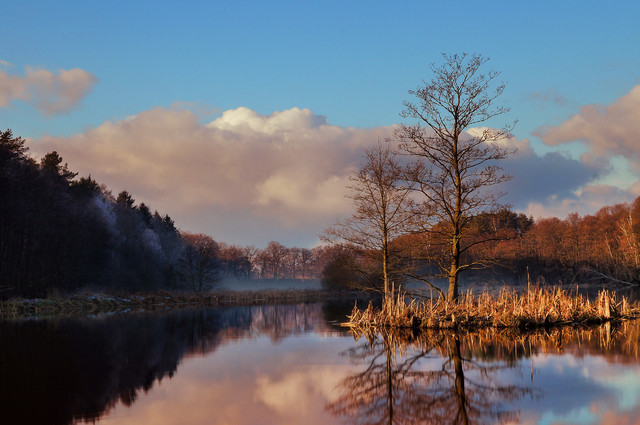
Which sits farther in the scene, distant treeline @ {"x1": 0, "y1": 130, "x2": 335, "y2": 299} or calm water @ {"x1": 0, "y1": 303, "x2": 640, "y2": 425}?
distant treeline @ {"x1": 0, "y1": 130, "x2": 335, "y2": 299}

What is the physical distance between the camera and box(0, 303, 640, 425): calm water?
8.02 metres

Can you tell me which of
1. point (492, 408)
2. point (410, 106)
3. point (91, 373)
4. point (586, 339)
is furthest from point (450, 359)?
point (410, 106)

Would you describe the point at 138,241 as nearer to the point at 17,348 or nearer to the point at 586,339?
the point at 17,348

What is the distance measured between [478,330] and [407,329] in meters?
2.46

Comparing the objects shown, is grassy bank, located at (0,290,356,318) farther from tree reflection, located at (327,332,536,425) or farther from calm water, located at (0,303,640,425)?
tree reflection, located at (327,332,536,425)

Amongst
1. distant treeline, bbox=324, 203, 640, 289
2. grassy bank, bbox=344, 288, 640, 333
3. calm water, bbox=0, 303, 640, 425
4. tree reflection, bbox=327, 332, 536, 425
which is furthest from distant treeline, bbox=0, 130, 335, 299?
tree reflection, bbox=327, 332, 536, 425

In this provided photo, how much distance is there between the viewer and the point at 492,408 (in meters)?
8.08

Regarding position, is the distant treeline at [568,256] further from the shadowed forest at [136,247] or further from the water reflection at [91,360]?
the water reflection at [91,360]

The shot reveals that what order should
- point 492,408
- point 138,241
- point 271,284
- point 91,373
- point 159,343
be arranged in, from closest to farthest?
point 492,408, point 91,373, point 159,343, point 138,241, point 271,284

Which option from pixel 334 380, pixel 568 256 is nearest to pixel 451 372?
pixel 334 380

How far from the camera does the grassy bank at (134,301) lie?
4022 cm

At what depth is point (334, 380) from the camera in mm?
10977

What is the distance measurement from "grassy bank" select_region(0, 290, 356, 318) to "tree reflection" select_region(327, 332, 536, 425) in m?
31.3

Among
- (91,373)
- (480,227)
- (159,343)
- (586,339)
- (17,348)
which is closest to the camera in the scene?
(91,373)
